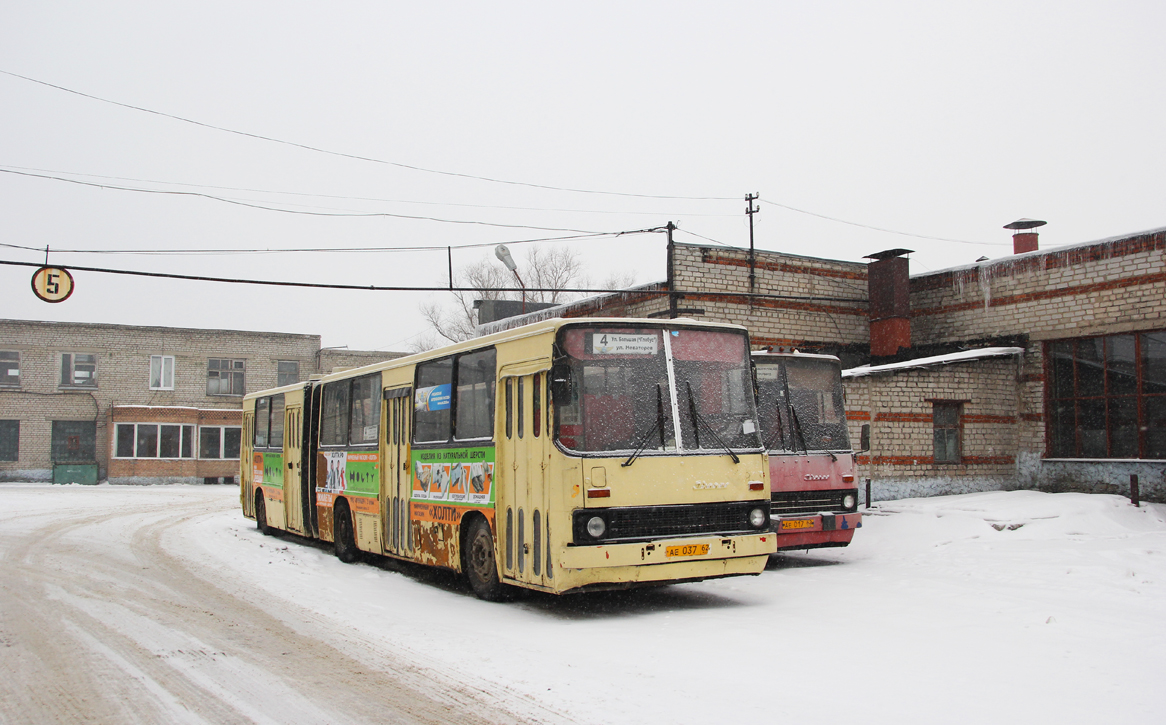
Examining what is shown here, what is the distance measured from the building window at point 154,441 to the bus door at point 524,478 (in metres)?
40.9

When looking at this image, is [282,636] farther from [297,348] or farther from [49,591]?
[297,348]

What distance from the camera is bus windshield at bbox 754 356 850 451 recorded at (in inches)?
507

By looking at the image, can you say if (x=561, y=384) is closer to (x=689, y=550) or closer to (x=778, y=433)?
(x=689, y=550)

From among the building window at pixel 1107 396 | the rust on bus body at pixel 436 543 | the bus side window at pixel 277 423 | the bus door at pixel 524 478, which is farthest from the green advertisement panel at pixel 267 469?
the building window at pixel 1107 396

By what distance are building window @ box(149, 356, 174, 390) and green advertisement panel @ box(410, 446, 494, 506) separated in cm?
4049

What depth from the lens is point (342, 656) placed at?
7.46m

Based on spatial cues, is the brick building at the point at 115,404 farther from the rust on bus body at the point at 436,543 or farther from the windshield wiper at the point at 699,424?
the windshield wiper at the point at 699,424

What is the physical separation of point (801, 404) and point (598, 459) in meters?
5.39

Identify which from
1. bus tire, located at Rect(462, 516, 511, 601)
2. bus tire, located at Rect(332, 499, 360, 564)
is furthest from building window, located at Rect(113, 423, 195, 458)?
bus tire, located at Rect(462, 516, 511, 601)

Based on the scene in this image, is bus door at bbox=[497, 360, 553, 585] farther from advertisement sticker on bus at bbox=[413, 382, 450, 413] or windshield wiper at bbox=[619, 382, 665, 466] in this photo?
advertisement sticker on bus at bbox=[413, 382, 450, 413]

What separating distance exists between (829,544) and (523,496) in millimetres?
5404

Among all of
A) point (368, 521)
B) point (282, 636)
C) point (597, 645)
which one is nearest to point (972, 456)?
point (368, 521)

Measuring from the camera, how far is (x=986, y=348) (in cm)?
2103

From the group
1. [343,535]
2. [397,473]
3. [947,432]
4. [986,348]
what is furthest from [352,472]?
[986,348]
